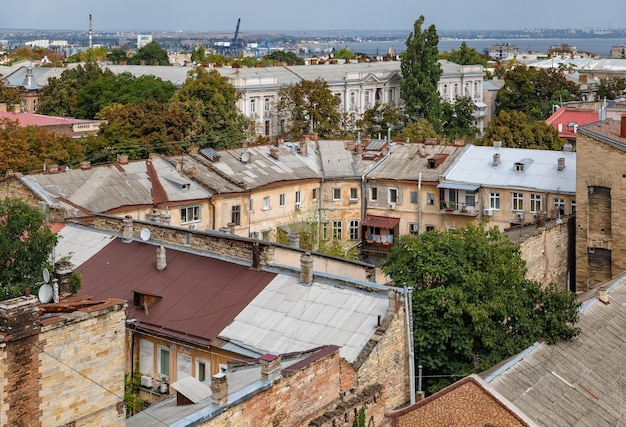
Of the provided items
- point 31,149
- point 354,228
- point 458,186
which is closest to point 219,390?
point 458,186

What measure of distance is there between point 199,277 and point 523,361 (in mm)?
9507

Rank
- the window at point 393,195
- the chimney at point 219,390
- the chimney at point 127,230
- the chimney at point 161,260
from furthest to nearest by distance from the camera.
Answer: the window at point 393,195 → the chimney at point 127,230 → the chimney at point 161,260 → the chimney at point 219,390

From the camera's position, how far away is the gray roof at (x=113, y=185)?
139ft

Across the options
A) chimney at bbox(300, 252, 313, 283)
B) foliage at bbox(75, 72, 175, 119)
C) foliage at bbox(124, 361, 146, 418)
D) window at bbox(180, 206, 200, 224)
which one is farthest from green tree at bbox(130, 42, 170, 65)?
chimney at bbox(300, 252, 313, 283)

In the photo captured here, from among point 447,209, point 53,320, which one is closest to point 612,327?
point 53,320

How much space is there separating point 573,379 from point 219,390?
8755 mm

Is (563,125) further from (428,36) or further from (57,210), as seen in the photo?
(57,210)

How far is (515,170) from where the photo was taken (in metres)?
49.5

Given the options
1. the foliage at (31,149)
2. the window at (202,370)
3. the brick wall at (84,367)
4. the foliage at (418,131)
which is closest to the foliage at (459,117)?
the foliage at (418,131)

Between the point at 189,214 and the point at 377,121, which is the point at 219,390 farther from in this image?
the point at 377,121

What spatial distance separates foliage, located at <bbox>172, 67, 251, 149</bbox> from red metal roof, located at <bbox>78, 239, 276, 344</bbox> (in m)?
35.6

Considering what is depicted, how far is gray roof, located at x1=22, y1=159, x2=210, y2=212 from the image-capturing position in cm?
4234

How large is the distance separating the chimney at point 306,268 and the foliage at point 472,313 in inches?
130

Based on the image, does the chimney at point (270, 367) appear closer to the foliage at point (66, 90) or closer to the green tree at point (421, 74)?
the green tree at point (421, 74)
